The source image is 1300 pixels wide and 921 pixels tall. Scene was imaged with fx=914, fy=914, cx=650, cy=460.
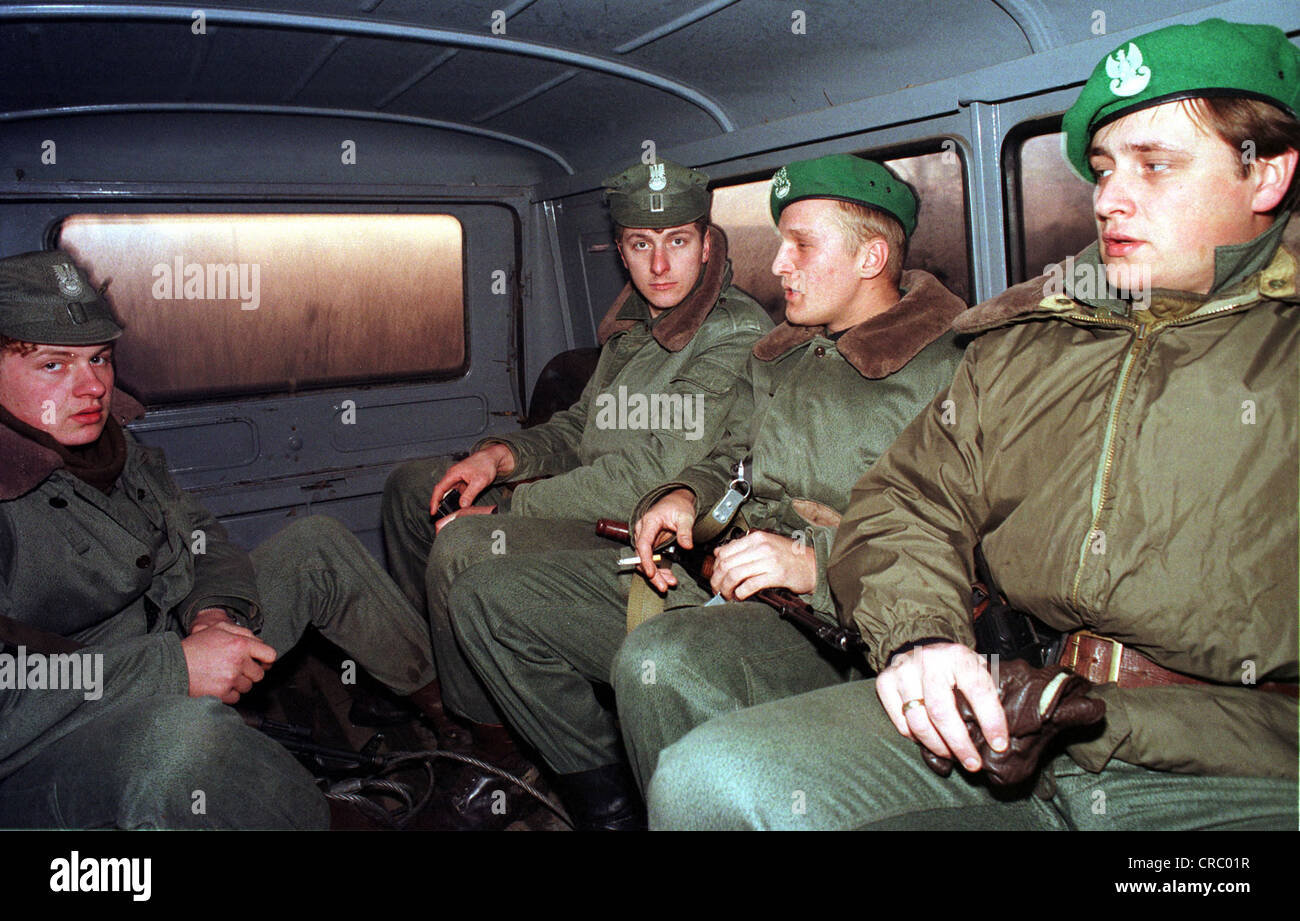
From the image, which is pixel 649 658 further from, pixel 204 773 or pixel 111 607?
pixel 111 607

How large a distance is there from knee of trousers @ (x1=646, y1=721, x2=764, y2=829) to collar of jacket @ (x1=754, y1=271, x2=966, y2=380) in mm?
1049

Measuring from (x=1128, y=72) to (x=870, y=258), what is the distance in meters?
0.94

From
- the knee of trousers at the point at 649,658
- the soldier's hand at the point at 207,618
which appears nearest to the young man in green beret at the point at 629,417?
the soldier's hand at the point at 207,618

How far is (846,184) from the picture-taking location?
7.92 ft

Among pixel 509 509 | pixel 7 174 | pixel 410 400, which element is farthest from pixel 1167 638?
pixel 7 174

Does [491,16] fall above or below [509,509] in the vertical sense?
above

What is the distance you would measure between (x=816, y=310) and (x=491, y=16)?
53.0 inches

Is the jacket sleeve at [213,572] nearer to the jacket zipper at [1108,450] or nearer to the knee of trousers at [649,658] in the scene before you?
the knee of trousers at [649,658]

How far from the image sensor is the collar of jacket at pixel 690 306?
3.08 metres

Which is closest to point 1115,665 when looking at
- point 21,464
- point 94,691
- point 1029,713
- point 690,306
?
point 1029,713

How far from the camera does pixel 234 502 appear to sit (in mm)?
3998

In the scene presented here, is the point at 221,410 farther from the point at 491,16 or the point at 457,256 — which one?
the point at 491,16

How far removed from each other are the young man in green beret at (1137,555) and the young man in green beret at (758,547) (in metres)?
0.40

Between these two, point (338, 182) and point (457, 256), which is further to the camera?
point (457, 256)
